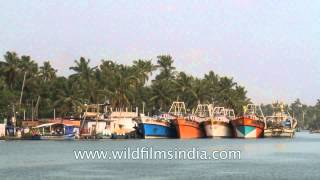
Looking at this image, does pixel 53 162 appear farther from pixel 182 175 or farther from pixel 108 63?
pixel 108 63

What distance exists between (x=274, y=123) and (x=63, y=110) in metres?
55.5

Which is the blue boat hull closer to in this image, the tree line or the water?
the tree line

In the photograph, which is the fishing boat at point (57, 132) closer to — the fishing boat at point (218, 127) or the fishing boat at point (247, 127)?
the fishing boat at point (218, 127)

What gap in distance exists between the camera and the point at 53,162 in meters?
66.6

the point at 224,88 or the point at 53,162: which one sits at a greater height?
the point at 224,88

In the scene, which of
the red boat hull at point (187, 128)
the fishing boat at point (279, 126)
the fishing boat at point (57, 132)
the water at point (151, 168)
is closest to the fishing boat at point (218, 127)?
the red boat hull at point (187, 128)

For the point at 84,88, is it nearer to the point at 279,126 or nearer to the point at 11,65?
the point at 11,65

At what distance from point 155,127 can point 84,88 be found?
18.4 metres

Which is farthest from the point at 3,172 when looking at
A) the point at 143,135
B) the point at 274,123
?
the point at 274,123

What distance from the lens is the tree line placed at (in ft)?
447

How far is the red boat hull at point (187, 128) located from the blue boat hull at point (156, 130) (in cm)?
212

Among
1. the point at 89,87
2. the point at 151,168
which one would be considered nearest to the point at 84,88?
the point at 89,87

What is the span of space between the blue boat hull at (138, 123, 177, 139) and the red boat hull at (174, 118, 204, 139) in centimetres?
212

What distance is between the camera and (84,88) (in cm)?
13762
